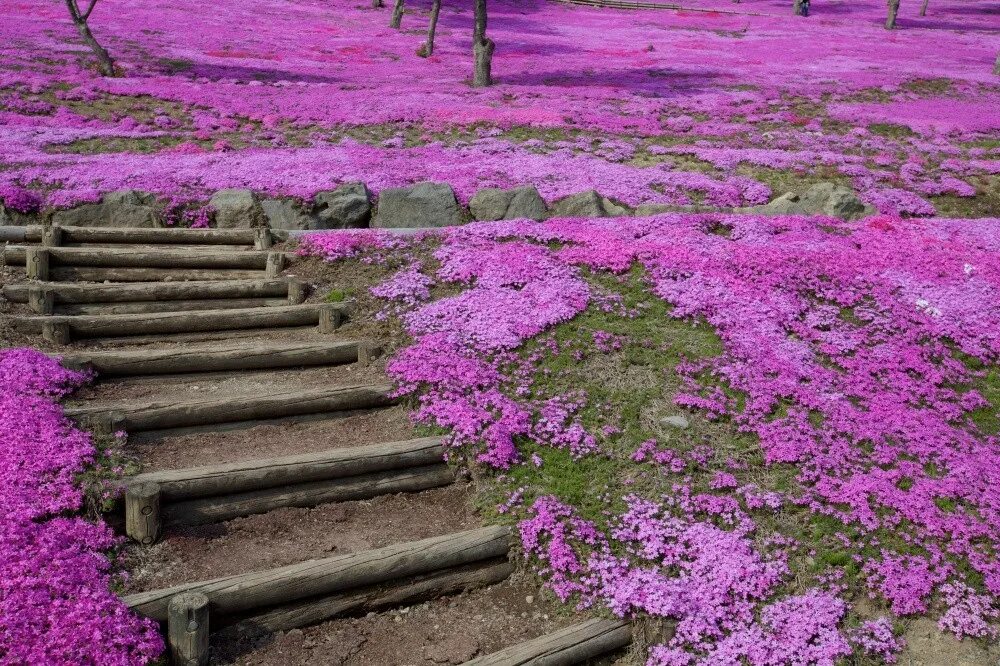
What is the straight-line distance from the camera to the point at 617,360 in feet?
34.7

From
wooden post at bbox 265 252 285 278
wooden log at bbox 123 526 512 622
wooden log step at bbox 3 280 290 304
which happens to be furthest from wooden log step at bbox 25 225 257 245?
wooden log at bbox 123 526 512 622

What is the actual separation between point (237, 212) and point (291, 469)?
8.43 meters

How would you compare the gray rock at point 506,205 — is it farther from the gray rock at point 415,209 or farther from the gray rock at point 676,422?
the gray rock at point 676,422

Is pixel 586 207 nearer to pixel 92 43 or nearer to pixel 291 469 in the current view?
pixel 291 469

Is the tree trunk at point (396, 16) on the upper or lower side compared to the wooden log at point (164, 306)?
upper

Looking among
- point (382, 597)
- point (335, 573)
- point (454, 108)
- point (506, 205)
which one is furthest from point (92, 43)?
point (382, 597)

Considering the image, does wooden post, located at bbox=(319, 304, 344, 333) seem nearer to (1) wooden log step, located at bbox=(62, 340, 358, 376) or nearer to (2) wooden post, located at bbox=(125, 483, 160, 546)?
(1) wooden log step, located at bbox=(62, 340, 358, 376)

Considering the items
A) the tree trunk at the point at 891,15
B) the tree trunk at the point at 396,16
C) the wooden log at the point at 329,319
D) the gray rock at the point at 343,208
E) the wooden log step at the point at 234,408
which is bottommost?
the wooden log step at the point at 234,408

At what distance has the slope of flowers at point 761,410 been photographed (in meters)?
7.50

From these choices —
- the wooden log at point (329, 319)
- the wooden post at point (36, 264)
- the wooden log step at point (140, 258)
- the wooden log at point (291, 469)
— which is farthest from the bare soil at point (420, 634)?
the wooden post at point (36, 264)

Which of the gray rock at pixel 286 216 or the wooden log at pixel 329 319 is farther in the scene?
the gray rock at pixel 286 216

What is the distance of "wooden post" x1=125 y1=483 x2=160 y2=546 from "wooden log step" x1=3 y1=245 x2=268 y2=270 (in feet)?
21.3

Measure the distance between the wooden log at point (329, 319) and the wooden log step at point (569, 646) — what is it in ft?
20.0

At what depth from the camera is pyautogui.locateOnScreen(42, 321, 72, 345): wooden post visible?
10.2 meters
